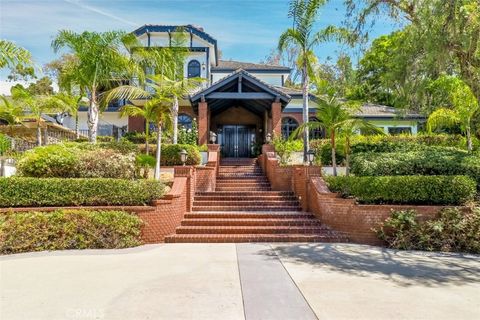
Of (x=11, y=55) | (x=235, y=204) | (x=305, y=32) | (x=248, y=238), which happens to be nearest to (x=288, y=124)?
(x=305, y=32)

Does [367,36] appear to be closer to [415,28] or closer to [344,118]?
[415,28]

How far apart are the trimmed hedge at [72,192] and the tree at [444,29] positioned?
889 cm

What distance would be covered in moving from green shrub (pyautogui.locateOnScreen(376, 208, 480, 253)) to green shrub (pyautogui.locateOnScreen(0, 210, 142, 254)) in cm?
639

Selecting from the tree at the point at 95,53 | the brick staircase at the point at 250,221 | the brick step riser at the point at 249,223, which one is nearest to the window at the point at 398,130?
the brick staircase at the point at 250,221

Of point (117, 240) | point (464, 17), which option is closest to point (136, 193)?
point (117, 240)

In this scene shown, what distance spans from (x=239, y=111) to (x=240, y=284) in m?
18.1

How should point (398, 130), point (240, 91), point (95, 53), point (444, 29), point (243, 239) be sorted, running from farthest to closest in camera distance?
point (398, 130) → point (240, 91) → point (95, 53) → point (444, 29) → point (243, 239)

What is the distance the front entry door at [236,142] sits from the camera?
22.8m

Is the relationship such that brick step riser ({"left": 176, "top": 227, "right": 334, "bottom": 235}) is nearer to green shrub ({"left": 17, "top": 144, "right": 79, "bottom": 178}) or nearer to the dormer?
green shrub ({"left": 17, "top": 144, "right": 79, "bottom": 178})

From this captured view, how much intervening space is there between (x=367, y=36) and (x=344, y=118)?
9.91 feet

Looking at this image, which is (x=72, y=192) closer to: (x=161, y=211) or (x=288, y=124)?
(x=161, y=211)

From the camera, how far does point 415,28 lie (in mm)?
10797

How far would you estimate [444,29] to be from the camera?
9.69 metres

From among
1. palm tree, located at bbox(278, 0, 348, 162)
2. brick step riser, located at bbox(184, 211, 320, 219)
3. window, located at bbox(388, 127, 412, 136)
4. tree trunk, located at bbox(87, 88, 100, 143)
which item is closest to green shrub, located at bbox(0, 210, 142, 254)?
brick step riser, located at bbox(184, 211, 320, 219)
